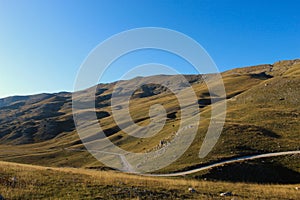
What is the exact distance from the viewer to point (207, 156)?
2021 inches

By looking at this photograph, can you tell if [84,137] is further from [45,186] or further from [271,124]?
[45,186]

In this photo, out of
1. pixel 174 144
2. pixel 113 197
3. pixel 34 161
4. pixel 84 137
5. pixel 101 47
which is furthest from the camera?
pixel 84 137

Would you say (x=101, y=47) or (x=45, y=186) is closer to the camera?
(x=45, y=186)

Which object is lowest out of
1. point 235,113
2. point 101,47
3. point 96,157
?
point 96,157

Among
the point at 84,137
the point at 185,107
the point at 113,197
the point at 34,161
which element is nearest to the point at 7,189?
the point at 113,197

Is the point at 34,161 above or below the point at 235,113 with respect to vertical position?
below

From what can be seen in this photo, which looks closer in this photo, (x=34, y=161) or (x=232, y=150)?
(x=232, y=150)

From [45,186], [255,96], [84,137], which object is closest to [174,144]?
[45,186]

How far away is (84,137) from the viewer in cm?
12912

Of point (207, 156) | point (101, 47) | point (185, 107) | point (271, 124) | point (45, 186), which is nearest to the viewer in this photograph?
point (45, 186)

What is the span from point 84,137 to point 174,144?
73.8 metres

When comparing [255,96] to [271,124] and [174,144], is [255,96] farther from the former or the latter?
[174,144]

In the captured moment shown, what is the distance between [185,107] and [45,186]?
403 feet

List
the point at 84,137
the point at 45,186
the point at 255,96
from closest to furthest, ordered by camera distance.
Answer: the point at 45,186 → the point at 255,96 → the point at 84,137
